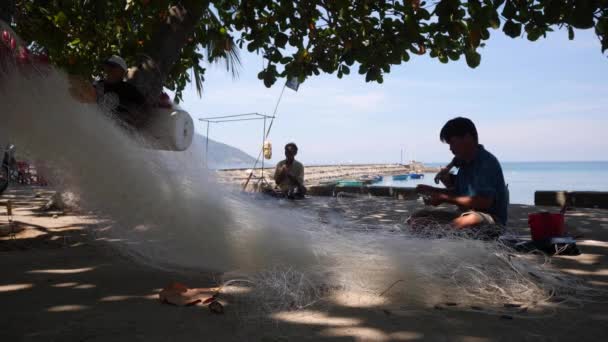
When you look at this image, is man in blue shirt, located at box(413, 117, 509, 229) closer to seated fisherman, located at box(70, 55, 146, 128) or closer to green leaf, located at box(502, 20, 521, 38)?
green leaf, located at box(502, 20, 521, 38)

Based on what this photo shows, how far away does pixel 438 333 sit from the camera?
71.4 inches

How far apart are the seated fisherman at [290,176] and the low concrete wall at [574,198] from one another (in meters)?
4.48

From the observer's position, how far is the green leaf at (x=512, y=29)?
11.1 ft

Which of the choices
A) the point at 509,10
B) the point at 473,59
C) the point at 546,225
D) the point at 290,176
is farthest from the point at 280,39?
the point at 290,176

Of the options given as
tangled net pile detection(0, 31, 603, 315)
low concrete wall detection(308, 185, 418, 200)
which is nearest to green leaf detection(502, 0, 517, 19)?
tangled net pile detection(0, 31, 603, 315)

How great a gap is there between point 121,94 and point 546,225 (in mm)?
3528

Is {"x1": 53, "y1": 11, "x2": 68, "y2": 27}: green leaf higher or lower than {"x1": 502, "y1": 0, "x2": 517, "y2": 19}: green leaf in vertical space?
higher

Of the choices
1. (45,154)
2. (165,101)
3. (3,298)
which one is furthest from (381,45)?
(3,298)

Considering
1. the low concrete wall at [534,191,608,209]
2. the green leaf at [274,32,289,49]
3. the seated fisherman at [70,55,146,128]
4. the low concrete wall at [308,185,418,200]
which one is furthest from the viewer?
the low concrete wall at [308,185,418,200]

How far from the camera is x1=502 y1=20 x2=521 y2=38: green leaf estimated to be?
339cm

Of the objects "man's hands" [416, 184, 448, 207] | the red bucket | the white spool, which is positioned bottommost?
the red bucket

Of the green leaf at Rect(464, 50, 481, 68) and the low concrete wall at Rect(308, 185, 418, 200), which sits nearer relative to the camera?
the green leaf at Rect(464, 50, 481, 68)

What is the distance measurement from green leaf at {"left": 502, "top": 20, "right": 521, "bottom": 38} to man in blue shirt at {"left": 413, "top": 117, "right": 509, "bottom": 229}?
86cm

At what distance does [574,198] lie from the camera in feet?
24.7
